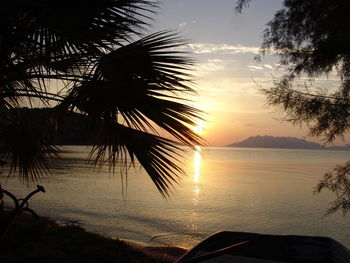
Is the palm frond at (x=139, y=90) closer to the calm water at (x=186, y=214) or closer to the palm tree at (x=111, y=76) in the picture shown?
the palm tree at (x=111, y=76)

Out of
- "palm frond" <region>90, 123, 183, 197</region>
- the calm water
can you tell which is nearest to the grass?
"palm frond" <region>90, 123, 183, 197</region>

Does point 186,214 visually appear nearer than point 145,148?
No

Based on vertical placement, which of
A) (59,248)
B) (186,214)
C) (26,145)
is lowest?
(186,214)

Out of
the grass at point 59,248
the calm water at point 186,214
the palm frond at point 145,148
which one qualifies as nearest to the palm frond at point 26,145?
the grass at point 59,248

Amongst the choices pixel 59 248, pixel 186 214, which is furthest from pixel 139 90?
pixel 186 214

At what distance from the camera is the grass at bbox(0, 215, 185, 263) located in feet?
16.3

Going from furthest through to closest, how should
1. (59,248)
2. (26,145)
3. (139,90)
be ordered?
(59,248) < (26,145) < (139,90)

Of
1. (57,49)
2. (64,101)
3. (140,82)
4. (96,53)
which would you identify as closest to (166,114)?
(140,82)

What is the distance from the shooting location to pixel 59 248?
5660 millimetres

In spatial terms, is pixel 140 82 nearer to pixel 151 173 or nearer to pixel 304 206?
pixel 151 173

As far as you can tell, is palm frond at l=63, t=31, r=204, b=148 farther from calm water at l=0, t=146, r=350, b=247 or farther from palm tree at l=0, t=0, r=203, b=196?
calm water at l=0, t=146, r=350, b=247

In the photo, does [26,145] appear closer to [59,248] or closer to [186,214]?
[59,248]

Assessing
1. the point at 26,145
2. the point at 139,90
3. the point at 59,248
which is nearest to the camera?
the point at 139,90

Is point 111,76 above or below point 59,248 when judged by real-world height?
above
